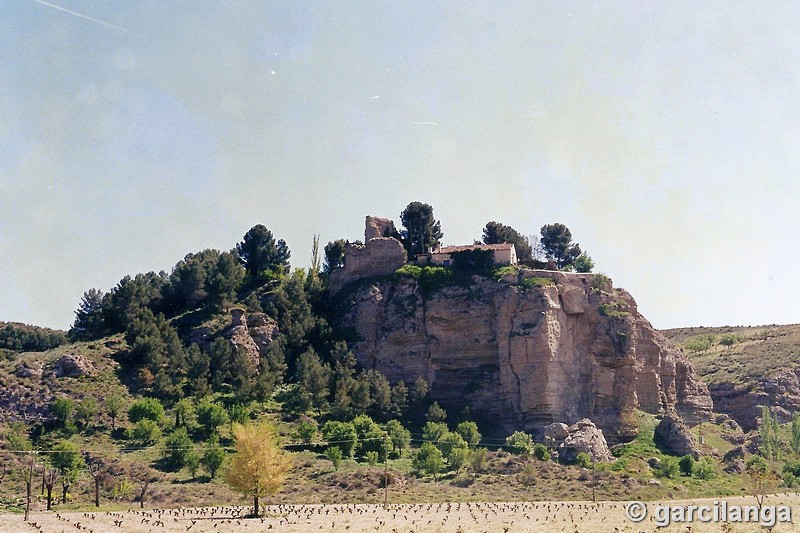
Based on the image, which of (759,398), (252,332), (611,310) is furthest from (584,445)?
(252,332)

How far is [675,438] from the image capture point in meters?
75.8

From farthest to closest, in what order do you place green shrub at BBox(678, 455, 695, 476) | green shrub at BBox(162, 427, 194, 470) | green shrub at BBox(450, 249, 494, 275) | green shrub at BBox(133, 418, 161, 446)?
green shrub at BBox(450, 249, 494, 275) < green shrub at BBox(678, 455, 695, 476) < green shrub at BBox(133, 418, 161, 446) < green shrub at BBox(162, 427, 194, 470)

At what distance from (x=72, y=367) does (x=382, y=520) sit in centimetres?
3890

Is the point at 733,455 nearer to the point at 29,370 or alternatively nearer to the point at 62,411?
the point at 62,411

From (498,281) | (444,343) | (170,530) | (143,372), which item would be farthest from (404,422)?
(170,530)

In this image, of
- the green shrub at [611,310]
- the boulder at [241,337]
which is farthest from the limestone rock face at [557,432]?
the boulder at [241,337]

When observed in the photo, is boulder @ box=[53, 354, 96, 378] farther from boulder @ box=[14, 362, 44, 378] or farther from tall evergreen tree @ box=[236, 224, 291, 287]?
tall evergreen tree @ box=[236, 224, 291, 287]

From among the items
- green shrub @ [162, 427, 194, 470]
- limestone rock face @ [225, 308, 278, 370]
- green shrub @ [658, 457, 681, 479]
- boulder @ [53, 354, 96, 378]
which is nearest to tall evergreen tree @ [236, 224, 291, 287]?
limestone rock face @ [225, 308, 278, 370]

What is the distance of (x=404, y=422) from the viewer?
7750 cm

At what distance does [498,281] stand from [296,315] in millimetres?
18285

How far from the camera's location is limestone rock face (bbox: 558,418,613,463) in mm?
70875

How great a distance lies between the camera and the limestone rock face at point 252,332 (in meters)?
82.6

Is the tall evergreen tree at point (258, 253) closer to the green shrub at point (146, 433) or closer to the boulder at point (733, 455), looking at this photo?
the green shrub at point (146, 433)

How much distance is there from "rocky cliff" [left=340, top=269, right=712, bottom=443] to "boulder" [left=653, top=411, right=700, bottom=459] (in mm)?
2193
